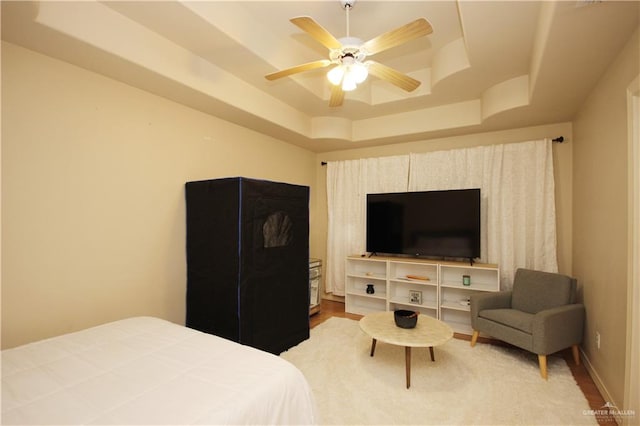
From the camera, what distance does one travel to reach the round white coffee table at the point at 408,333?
2.36 metres

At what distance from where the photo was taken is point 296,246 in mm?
3162

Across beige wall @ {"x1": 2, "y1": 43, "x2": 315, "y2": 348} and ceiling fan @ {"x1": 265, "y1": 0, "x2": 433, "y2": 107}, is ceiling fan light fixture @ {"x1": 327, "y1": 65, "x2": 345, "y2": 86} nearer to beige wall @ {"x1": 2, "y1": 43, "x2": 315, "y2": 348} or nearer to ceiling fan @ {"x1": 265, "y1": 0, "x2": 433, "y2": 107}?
ceiling fan @ {"x1": 265, "y1": 0, "x2": 433, "y2": 107}

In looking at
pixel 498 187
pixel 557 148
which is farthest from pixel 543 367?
pixel 557 148

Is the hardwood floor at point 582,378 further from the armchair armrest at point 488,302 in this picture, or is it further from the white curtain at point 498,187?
the white curtain at point 498,187

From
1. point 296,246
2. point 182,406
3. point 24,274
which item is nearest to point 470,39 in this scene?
point 296,246

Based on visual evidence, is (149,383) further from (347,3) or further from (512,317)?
(512,317)

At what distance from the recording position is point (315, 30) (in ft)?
5.96

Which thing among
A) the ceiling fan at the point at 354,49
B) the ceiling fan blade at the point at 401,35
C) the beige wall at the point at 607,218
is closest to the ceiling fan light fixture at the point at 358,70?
the ceiling fan at the point at 354,49

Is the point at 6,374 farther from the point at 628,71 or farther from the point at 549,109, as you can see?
the point at 549,109

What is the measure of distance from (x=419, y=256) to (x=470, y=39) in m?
2.64

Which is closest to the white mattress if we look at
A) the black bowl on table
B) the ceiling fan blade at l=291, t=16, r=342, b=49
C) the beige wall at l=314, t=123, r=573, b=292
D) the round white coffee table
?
the round white coffee table

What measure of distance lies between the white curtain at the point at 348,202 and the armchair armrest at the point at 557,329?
7.81ft

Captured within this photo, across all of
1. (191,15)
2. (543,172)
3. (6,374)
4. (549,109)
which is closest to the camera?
(6,374)

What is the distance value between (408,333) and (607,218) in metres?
1.82
